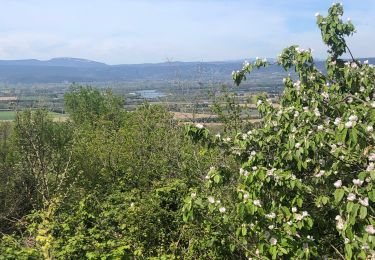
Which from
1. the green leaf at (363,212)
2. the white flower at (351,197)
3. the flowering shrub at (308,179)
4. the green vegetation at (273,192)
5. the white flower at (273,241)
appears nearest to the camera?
the green leaf at (363,212)

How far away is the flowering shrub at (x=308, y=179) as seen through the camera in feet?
12.9

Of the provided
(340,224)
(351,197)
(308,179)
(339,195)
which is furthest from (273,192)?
(351,197)

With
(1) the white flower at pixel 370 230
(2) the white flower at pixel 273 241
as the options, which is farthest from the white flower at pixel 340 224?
(2) the white flower at pixel 273 241

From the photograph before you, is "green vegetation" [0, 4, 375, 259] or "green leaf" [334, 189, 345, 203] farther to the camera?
"green vegetation" [0, 4, 375, 259]

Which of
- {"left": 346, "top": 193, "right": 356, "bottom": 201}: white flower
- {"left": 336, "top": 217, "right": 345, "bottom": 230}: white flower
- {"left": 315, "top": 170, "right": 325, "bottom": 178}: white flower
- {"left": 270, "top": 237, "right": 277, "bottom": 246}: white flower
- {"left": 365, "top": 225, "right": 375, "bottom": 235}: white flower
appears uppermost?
{"left": 346, "top": 193, "right": 356, "bottom": 201}: white flower

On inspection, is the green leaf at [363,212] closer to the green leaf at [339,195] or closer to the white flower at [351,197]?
the white flower at [351,197]

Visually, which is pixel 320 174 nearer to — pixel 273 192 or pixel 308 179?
pixel 308 179

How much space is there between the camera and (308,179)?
5.06 m

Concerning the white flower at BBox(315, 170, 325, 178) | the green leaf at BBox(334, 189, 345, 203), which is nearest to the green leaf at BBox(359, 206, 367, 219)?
the green leaf at BBox(334, 189, 345, 203)

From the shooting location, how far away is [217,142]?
5.34m

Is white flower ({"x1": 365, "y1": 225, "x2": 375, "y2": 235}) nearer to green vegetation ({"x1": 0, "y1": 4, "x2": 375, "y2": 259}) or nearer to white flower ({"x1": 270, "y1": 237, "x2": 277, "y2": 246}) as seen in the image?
green vegetation ({"x1": 0, "y1": 4, "x2": 375, "y2": 259})

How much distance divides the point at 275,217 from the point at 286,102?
6.62 feet

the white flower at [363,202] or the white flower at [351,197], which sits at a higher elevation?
the white flower at [351,197]

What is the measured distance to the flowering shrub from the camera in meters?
3.93
